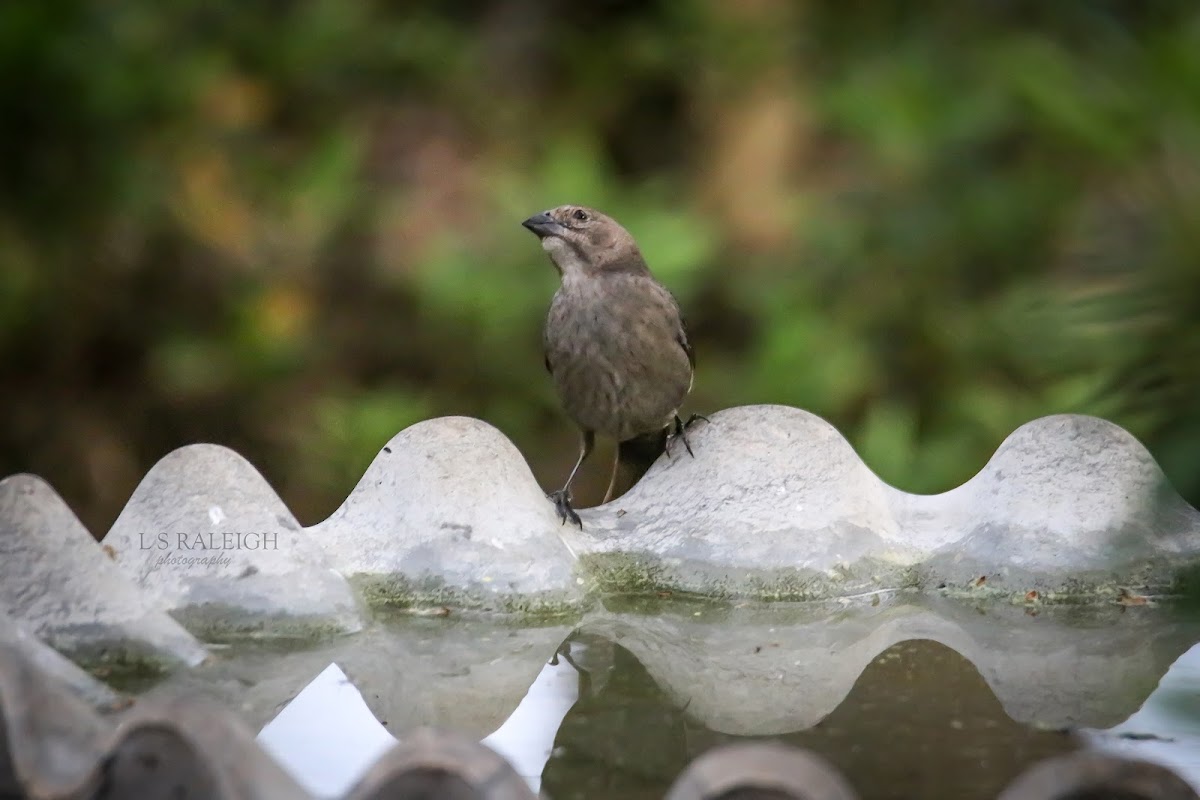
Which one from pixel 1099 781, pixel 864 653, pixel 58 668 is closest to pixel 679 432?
pixel 864 653

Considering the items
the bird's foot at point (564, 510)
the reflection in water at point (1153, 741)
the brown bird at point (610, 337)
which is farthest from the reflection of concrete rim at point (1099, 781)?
the brown bird at point (610, 337)

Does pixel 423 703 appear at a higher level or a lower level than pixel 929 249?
lower

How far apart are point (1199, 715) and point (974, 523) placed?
2.19 m

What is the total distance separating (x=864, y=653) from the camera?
295 centimetres

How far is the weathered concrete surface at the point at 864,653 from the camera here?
2.65 m

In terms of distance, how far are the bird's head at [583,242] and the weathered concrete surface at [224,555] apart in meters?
1.43

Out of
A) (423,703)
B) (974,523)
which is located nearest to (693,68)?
(974,523)

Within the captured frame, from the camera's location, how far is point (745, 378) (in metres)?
6.27

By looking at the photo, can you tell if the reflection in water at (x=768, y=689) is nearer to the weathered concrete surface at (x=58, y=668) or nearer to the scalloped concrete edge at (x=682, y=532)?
the scalloped concrete edge at (x=682, y=532)

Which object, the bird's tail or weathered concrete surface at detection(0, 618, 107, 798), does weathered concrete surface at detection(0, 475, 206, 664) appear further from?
the bird's tail

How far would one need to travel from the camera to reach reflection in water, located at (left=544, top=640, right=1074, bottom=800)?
2.26 m

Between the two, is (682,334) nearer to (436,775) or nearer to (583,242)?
(583,242)

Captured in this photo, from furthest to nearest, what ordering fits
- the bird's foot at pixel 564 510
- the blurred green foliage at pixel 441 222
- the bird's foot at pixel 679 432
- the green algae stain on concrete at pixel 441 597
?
the blurred green foliage at pixel 441 222 < the bird's foot at pixel 679 432 < the bird's foot at pixel 564 510 < the green algae stain on concrete at pixel 441 597

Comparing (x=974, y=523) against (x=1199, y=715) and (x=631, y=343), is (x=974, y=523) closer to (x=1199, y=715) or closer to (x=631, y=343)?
(x=631, y=343)
